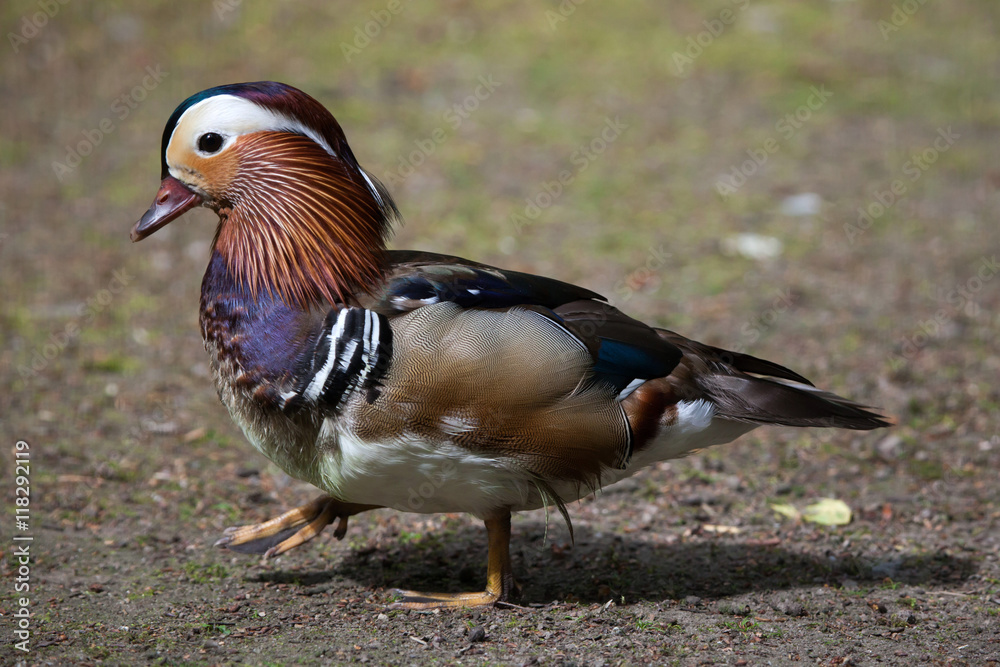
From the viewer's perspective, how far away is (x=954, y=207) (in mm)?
6707

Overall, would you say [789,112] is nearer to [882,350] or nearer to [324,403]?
[882,350]

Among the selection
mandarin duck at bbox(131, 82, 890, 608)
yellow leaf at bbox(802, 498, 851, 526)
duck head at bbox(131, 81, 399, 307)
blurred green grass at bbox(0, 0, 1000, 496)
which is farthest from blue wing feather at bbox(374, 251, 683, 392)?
blurred green grass at bbox(0, 0, 1000, 496)

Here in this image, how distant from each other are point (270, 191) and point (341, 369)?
58 centimetres

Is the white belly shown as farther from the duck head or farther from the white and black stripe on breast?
A: the duck head

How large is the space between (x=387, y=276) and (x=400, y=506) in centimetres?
70

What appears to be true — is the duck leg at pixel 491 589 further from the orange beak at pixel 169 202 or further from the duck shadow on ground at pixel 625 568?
the orange beak at pixel 169 202

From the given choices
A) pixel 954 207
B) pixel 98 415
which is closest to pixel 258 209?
pixel 98 415

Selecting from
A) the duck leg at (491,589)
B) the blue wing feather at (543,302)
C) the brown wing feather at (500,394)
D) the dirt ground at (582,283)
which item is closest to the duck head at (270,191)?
the blue wing feather at (543,302)

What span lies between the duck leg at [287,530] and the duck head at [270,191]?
0.88 meters

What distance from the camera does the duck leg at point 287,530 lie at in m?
3.36

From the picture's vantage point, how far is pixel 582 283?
5.93 metres

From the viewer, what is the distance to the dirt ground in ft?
10.1

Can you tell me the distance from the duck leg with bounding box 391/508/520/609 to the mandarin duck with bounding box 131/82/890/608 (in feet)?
0.04

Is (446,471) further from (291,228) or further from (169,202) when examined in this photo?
(169,202)
